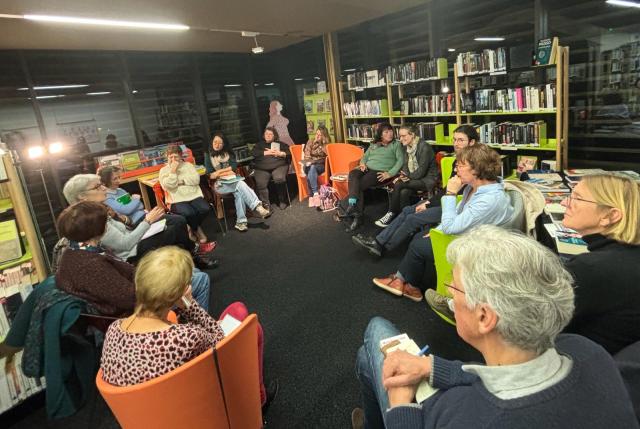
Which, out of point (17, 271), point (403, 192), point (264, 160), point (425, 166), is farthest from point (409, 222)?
point (264, 160)

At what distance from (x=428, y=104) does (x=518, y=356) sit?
4.68 m

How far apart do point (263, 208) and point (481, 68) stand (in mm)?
3240

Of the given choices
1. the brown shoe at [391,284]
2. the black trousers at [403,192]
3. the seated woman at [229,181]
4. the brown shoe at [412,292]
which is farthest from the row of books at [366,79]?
the brown shoe at [412,292]

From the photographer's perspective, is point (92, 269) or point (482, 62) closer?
point (92, 269)

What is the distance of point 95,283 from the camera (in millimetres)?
2006

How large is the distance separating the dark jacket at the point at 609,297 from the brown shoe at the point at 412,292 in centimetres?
157

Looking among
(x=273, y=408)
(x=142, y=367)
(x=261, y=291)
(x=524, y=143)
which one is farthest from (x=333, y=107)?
(x=142, y=367)

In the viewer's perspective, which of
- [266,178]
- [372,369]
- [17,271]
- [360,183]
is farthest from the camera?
[266,178]

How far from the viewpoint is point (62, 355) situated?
189cm

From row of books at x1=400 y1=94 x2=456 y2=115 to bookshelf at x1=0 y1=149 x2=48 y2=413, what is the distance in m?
4.42

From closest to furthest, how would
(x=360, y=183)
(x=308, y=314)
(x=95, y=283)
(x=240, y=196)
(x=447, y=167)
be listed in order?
(x=95, y=283), (x=308, y=314), (x=447, y=167), (x=360, y=183), (x=240, y=196)

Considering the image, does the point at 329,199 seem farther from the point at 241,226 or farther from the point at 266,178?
the point at 241,226

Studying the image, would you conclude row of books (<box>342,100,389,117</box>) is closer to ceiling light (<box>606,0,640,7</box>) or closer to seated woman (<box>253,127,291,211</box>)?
seated woman (<box>253,127,291,211</box>)

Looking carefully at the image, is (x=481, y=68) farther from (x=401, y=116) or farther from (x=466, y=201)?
(x=466, y=201)
